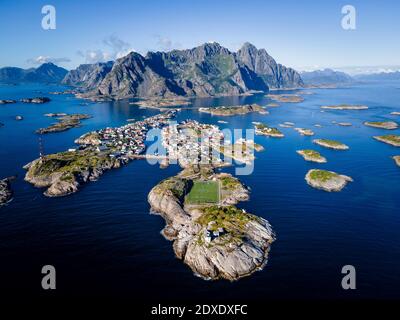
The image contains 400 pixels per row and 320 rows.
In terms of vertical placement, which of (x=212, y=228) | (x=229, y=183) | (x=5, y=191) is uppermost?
(x=229, y=183)

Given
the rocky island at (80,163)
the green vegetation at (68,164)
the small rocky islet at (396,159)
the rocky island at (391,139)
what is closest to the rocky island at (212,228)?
the rocky island at (80,163)

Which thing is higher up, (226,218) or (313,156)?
(313,156)

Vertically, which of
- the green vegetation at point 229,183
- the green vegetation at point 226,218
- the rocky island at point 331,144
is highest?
the rocky island at point 331,144

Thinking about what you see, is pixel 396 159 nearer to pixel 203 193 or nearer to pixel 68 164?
pixel 203 193

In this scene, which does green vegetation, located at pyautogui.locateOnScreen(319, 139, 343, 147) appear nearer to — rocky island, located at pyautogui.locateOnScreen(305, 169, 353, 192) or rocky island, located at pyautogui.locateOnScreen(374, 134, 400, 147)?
rocky island, located at pyautogui.locateOnScreen(374, 134, 400, 147)

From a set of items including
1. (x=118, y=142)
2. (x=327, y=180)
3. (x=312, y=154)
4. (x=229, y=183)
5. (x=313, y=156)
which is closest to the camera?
→ (x=229, y=183)

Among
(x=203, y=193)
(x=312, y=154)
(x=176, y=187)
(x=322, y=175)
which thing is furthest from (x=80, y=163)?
(x=312, y=154)

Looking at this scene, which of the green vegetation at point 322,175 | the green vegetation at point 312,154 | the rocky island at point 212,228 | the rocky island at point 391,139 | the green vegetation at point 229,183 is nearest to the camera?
the rocky island at point 212,228

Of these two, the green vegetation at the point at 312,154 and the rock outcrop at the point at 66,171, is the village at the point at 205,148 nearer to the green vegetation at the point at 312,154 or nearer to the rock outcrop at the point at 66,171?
the green vegetation at the point at 312,154
